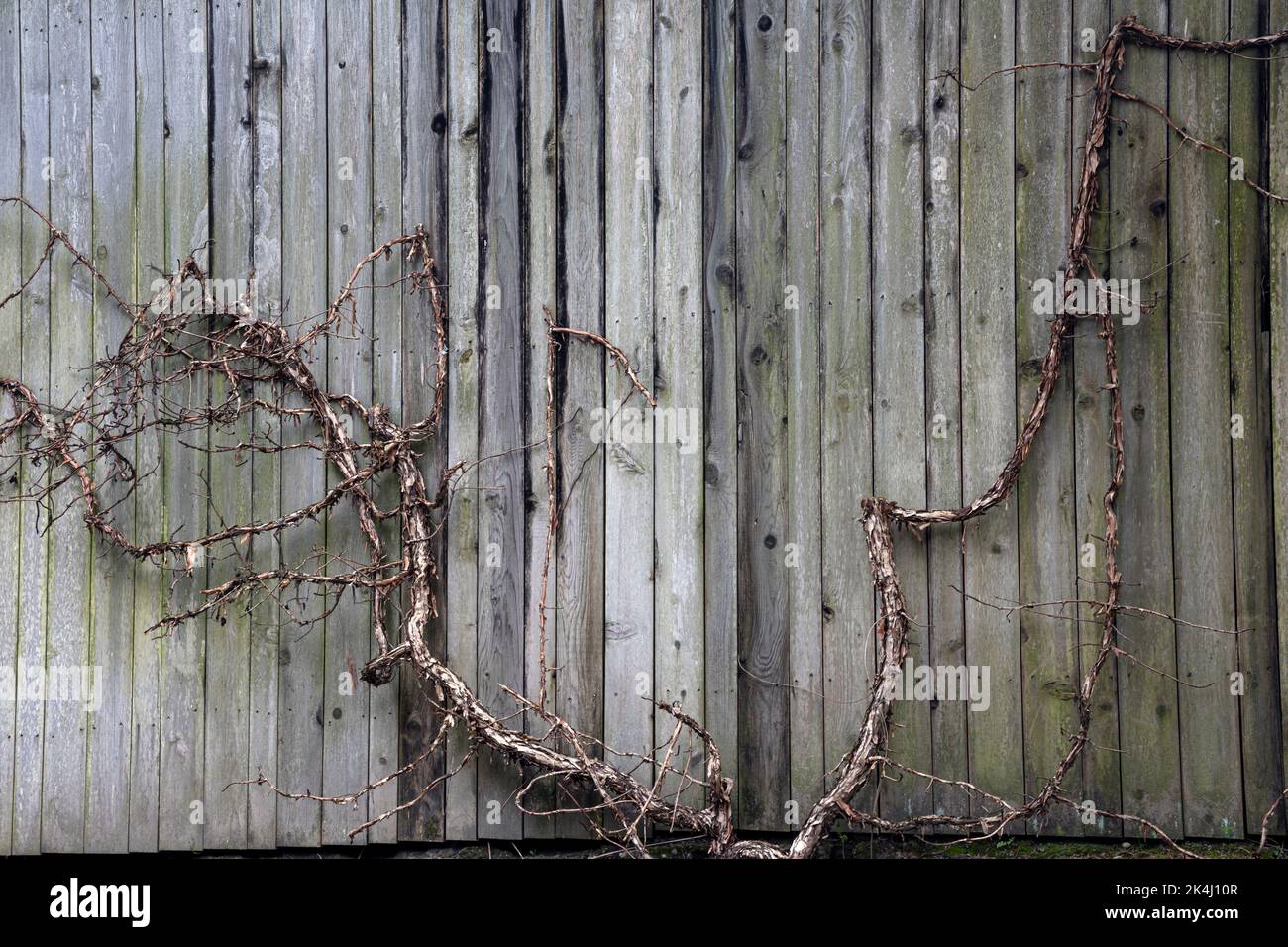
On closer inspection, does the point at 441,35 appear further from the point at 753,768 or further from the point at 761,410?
the point at 753,768

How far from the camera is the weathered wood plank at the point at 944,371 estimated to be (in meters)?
2.66

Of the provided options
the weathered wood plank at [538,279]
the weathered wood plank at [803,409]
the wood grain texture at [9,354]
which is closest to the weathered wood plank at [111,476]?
the wood grain texture at [9,354]

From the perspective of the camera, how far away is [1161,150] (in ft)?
8.90

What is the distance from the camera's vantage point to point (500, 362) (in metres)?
2.78

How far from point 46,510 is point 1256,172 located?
390 cm

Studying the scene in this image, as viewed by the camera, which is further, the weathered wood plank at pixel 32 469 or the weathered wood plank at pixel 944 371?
the weathered wood plank at pixel 32 469

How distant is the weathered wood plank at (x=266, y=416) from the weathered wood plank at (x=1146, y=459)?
257 centimetres

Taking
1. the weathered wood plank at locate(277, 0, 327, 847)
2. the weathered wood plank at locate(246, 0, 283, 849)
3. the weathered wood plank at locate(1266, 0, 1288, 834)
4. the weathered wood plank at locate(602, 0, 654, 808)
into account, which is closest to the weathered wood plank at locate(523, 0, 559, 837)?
the weathered wood plank at locate(602, 0, 654, 808)

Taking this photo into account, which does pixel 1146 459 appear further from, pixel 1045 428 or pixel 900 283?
pixel 900 283
